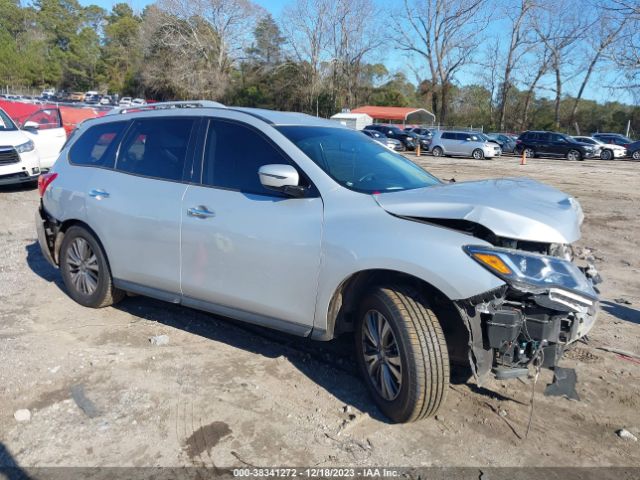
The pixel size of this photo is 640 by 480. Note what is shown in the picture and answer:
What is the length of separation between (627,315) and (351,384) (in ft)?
10.2

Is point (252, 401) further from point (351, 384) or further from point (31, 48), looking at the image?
point (31, 48)

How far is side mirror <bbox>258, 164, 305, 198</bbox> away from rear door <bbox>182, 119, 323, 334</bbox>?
0.28 feet

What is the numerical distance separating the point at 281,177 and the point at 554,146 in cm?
3450

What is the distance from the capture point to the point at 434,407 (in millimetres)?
3275

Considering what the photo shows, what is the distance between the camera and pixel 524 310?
3.06 m

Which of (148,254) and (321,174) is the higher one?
(321,174)

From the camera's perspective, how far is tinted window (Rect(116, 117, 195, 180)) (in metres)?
4.40

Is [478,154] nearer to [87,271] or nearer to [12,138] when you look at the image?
[12,138]

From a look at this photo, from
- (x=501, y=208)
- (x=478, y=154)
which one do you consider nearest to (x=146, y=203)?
(x=501, y=208)

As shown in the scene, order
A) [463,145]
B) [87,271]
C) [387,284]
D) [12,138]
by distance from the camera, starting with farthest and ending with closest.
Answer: [463,145]
[12,138]
[87,271]
[387,284]

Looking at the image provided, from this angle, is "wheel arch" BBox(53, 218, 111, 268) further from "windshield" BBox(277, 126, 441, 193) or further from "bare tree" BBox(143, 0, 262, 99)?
"bare tree" BBox(143, 0, 262, 99)

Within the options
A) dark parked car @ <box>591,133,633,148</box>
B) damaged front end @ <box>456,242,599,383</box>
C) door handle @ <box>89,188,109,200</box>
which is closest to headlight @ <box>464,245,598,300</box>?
damaged front end @ <box>456,242,599,383</box>

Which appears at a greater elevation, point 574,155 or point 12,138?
point 12,138

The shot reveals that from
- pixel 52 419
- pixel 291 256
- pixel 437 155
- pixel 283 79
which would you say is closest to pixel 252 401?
pixel 291 256
